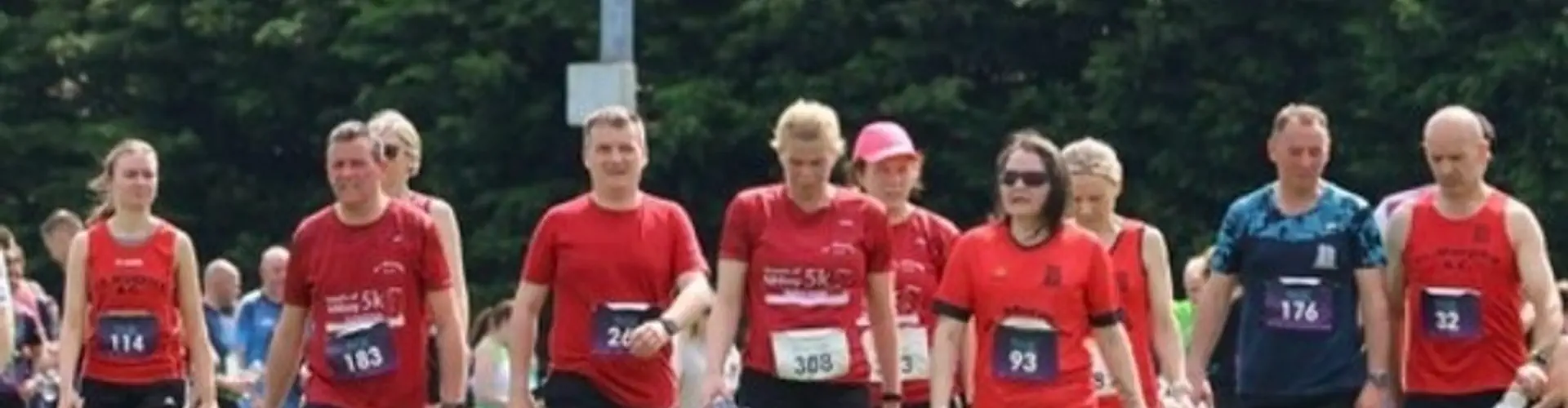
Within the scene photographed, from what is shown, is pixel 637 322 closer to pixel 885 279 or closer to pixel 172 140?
pixel 885 279

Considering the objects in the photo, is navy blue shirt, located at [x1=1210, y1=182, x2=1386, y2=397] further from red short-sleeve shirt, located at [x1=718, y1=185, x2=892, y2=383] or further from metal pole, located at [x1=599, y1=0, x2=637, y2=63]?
metal pole, located at [x1=599, y1=0, x2=637, y2=63]

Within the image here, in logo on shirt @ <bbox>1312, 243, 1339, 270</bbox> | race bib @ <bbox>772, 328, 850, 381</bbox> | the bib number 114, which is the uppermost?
logo on shirt @ <bbox>1312, 243, 1339, 270</bbox>

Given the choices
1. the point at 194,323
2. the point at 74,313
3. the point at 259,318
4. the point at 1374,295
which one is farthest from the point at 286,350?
the point at 259,318

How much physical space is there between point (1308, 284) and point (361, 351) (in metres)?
3.54

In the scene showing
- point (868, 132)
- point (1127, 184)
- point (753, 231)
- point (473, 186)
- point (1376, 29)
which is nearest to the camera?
point (753, 231)

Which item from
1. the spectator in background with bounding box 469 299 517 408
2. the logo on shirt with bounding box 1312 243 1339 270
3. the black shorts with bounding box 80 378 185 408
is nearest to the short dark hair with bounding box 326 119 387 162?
the logo on shirt with bounding box 1312 243 1339 270

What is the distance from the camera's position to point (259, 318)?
23.5 m

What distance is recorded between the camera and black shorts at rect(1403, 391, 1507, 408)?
15375mm

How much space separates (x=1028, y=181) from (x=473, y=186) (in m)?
24.8

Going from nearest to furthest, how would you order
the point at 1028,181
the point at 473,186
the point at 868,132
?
the point at 1028,181
the point at 868,132
the point at 473,186

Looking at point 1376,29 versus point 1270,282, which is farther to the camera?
point 1376,29

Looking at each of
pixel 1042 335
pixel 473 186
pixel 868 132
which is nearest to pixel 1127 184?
pixel 473 186

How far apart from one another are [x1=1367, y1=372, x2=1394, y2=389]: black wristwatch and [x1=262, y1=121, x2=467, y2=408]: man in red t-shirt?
11.1 feet

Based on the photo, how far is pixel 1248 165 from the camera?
3547 cm
